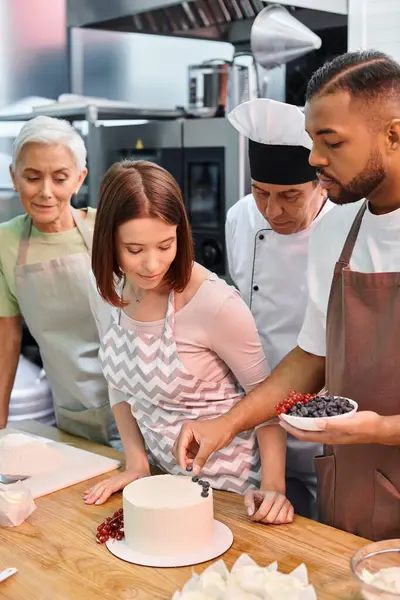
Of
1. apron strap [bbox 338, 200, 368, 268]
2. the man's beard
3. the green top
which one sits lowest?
the green top

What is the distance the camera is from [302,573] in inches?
51.8

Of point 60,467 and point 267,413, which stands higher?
point 267,413

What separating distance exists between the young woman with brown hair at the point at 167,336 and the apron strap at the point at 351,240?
29 cm

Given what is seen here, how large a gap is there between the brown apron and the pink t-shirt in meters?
0.22

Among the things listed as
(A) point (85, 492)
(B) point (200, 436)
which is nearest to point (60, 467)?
(A) point (85, 492)

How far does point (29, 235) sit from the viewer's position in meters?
2.45

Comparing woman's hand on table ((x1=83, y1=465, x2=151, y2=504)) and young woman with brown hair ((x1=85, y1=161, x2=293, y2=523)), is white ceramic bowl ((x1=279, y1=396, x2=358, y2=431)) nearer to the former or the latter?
young woman with brown hair ((x1=85, y1=161, x2=293, y2=523))

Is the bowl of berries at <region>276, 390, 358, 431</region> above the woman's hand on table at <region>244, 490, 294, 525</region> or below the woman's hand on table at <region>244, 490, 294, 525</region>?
above

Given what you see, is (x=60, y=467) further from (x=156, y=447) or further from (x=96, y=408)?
(x=96, y=408)

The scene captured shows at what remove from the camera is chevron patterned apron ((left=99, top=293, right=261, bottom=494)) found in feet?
6.14

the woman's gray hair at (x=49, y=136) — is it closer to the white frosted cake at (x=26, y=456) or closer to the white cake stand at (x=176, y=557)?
the white frosted cake at (x=26, y=456)

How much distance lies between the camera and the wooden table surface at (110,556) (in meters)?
1.42

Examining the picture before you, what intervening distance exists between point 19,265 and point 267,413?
38.3 inches

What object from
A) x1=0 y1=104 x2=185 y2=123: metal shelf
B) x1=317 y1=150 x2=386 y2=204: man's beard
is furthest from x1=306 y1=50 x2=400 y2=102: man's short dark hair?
x1=0 y1=104 x2=185 y2=123: metal shelf
